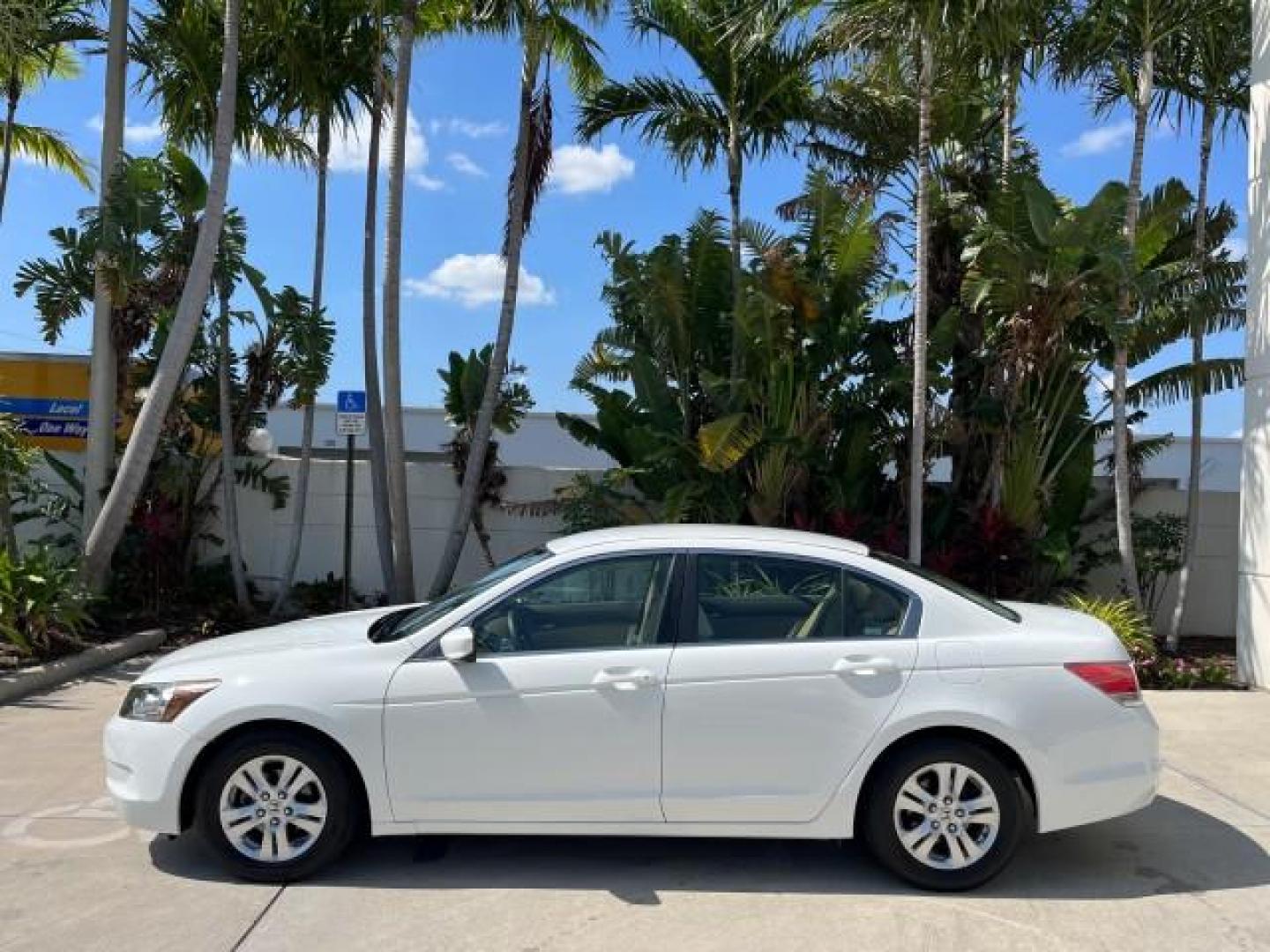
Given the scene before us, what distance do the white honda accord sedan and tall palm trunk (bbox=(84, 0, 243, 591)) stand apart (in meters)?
6.40

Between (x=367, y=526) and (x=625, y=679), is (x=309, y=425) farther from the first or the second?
(x=625, y=679)

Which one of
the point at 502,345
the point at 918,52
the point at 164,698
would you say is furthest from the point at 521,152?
the point at 164,698

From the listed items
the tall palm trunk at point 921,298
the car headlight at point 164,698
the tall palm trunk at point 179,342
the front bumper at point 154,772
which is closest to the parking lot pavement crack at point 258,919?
the front bumper at point 154,772

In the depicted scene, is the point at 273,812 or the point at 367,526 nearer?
the point at 273,812

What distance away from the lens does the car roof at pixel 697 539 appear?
499cm

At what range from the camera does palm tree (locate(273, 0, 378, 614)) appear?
11656 millimetres

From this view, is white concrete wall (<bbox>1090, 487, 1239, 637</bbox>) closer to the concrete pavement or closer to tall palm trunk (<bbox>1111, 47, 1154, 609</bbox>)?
tall palm trunk (<bbox>1111, 47, 1154, 609</bbox>)

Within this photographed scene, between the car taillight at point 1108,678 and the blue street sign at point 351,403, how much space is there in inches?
313

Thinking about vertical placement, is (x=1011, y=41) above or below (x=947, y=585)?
above

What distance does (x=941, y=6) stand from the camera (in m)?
9.30

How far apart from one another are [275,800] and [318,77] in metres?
9.39

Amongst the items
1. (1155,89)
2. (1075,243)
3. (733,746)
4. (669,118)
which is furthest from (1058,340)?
(733,746)

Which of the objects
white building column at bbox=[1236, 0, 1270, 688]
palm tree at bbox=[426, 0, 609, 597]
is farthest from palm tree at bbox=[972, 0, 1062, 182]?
palm tree at bbox=[426, 0, 609, 597]

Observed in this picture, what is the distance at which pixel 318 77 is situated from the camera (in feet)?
39.2
